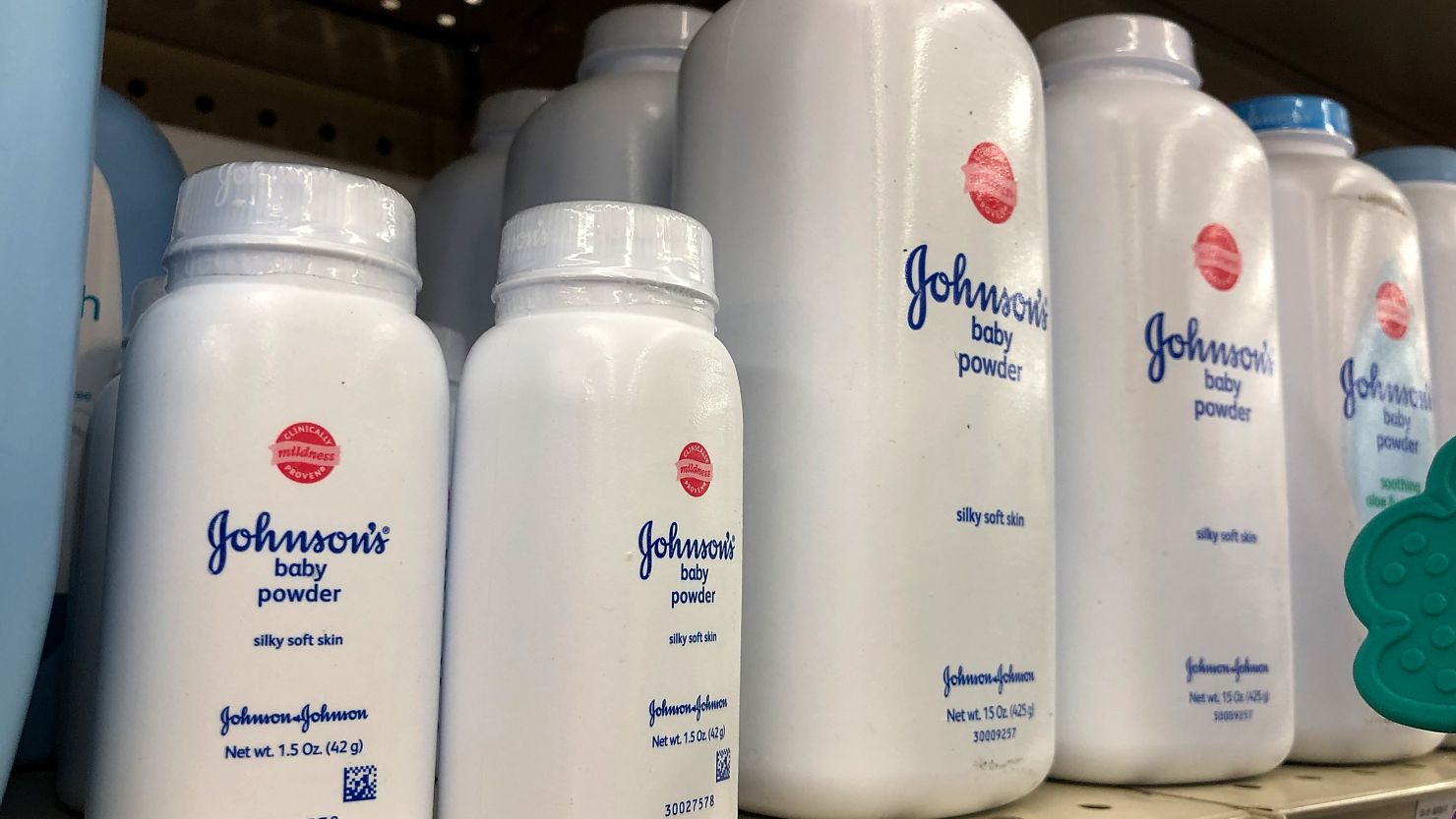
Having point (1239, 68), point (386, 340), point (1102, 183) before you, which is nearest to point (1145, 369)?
point (1102, 183)

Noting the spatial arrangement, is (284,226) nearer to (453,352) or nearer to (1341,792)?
(453,352)

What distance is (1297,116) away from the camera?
0.70 metres

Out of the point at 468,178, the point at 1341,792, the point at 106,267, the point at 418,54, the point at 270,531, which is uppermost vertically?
the point at 418,54

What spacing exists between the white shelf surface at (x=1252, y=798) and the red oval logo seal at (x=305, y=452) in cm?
18

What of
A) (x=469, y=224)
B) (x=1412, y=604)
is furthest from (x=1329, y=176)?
(x=469, y=224)

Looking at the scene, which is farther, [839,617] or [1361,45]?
[1361,45]

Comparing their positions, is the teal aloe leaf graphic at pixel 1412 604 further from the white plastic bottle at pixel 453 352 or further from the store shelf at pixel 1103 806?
the white plastic bottle at pixel 453 352

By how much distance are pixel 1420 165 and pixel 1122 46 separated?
12.2 inches

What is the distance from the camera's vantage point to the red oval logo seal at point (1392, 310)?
0.67 meters

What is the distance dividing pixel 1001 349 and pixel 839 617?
0.13 metres

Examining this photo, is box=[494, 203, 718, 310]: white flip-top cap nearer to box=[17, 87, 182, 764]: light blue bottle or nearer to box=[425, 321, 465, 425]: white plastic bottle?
box=[425, 321, 465, 425]: white plastic bottle

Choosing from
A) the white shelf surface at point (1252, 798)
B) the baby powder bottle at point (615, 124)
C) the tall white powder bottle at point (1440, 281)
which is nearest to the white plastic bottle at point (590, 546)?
the white shelf surface at point (1252, 798)

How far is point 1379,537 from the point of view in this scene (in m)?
0.52

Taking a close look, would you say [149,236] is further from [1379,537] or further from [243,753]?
[1379,537]
